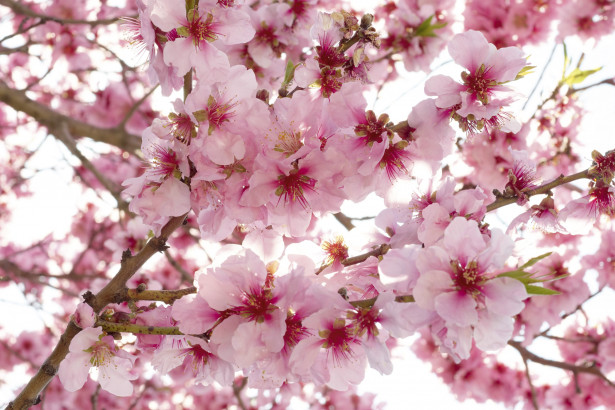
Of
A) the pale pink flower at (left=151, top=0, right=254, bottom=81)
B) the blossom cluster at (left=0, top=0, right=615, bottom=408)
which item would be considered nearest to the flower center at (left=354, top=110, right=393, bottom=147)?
the blossom cluster at (left=0, top=0, right=615, bottom=408)

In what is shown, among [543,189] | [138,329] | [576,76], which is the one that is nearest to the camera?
[138,329]

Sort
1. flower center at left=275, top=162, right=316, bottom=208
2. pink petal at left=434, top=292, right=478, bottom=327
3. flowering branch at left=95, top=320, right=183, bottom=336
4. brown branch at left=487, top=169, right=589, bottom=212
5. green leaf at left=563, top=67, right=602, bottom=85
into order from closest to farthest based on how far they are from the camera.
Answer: pink petal at left=434, top=292, right=478, bottom=327 → flowering branch at left=95, top=320, right=183, bottom=336 → flower center at left=275, top=162, right=316, bottom=208 → brown branch at left=487, top=169, right=589, bottom=212 → green leaf at left=563, top=67, right=602, bottom=85

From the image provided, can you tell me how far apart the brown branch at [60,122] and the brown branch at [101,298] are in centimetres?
200

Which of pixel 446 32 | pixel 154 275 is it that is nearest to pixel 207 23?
pixel 446 32

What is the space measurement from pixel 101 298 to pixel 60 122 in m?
2.12

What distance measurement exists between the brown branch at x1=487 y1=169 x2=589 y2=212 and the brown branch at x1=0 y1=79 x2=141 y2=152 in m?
2.34

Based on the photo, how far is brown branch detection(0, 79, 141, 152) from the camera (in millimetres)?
3008

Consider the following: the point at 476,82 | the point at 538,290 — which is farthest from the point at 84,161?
the point at 538,290

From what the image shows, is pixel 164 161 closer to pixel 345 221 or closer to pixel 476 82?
pixel 476 82

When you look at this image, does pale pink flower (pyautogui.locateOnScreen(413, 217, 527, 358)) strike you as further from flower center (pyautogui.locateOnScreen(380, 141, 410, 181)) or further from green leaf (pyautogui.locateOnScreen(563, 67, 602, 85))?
green leaf (pyautogui.locateOnScreen(563, 67, 602, 85))

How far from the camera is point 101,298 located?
4.17 ft

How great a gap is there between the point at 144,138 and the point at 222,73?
275mm

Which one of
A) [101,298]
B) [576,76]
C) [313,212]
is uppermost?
[576,76]

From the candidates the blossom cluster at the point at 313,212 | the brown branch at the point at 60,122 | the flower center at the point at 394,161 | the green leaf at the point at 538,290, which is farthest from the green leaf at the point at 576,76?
the brown branch at the point at 60,122
